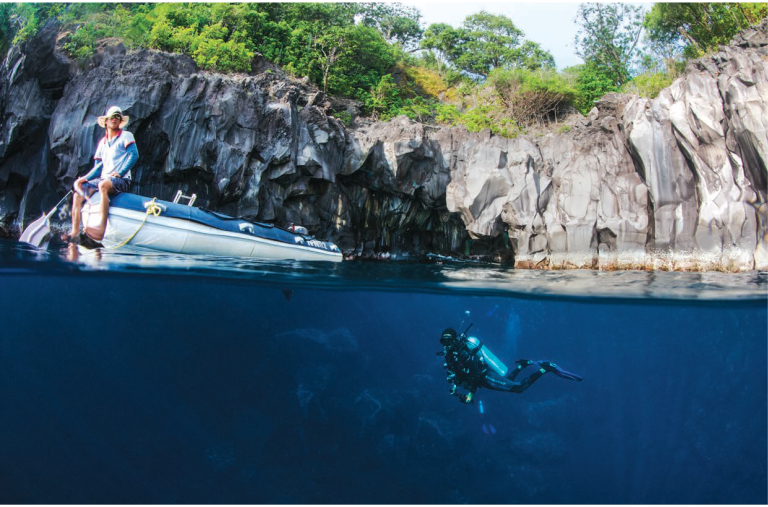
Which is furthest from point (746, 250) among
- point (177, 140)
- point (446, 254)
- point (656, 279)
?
point (177, 140)

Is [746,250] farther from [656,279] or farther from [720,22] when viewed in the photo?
[720,22]

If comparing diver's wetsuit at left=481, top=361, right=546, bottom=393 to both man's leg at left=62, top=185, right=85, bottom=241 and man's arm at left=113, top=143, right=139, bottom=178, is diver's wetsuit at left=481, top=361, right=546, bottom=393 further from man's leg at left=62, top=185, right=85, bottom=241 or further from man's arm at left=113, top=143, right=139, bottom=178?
man's leg at left=62, top=185, right=85, bottom=241

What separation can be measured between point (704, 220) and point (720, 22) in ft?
39.9

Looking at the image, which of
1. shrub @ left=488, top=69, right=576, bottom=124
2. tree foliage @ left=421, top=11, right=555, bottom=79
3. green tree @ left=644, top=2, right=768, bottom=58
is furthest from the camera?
tree foliage @ left=421, top=11, right=555, bottom=79

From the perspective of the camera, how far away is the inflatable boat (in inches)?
382

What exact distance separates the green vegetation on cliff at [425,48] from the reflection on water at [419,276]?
25.2 feet

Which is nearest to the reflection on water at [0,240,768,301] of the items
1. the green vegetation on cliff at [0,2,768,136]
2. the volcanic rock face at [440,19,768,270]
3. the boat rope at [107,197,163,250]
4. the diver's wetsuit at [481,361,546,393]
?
the boat rope at [107,197,163,250]

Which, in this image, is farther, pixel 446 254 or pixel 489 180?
pixel 446 254

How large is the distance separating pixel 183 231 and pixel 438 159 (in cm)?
928

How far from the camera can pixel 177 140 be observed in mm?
13516

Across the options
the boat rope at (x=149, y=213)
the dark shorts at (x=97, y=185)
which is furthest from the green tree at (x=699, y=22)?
the dark shorts at (x=97, y=185)

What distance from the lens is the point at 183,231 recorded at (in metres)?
A: 10.3

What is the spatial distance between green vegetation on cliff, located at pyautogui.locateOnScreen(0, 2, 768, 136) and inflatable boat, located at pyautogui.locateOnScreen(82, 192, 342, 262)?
7.94 meters

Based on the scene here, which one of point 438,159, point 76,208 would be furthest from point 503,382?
point 76,208
